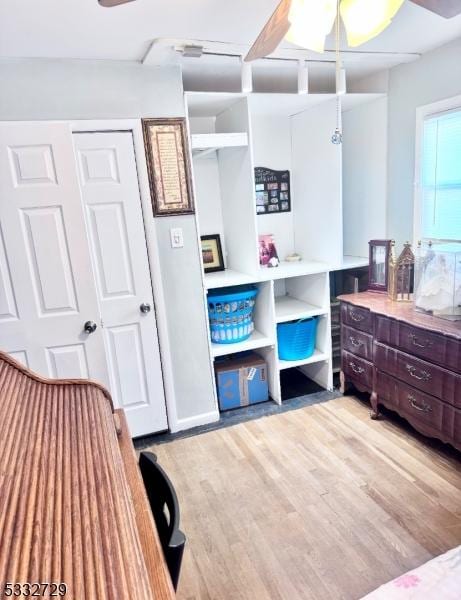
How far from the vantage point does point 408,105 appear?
2.63 m

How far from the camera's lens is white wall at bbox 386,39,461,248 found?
7.58 feet

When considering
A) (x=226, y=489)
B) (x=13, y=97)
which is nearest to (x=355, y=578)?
(x=226, y=489)

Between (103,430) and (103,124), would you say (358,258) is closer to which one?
(103,124)

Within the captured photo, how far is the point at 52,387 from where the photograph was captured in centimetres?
125

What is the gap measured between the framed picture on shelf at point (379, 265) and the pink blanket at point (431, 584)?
1884 mm

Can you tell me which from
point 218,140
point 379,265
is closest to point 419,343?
point 379,265

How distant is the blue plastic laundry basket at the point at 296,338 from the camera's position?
2.95 meters

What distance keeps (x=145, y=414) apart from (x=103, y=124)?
1.83 meters

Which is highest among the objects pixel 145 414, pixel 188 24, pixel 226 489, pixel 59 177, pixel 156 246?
pixel 188 24

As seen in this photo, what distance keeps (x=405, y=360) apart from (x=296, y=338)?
85 cm

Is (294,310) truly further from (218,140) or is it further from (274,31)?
(274,31)

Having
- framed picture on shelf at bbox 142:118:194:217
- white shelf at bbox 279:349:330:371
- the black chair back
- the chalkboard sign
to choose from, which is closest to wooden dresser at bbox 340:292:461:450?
white shelf at bbox 279:349:330:371

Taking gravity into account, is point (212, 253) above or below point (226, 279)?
above

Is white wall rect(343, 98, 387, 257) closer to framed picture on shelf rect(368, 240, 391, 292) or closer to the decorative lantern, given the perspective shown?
framed picture on shelf rect(368, 240, 391, 292)
